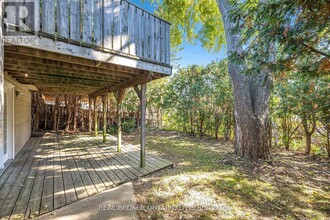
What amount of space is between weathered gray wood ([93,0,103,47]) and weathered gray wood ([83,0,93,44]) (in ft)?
0.22

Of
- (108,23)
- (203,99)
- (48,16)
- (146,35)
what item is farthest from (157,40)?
(203,99)

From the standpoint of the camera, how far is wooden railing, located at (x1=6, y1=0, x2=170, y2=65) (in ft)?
7.75

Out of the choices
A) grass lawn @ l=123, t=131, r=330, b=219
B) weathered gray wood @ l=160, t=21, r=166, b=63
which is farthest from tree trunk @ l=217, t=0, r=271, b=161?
weathered gray wood @ l=160, t=21, r=166, b=63

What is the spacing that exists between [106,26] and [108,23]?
7cm

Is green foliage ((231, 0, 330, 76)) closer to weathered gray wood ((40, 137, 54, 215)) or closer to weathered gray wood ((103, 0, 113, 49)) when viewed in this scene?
weathered gray wood ((103, 0, 113, 49))

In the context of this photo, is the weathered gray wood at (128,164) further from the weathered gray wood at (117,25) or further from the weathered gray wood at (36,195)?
the weathered gray wood at (117,25)

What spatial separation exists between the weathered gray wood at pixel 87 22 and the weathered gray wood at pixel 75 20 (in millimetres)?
75

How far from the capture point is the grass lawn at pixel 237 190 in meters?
2.42

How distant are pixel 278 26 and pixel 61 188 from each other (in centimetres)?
403

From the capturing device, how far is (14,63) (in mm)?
3316

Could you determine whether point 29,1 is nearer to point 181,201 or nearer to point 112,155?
point 181,201

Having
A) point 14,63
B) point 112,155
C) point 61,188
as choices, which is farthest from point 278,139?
point 14,63

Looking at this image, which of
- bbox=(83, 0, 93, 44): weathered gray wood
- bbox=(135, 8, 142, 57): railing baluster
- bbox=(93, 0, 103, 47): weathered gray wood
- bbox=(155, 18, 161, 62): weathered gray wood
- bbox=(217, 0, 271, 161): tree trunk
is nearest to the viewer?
bbox=(83, 0, 93, 44): weathered gray wood

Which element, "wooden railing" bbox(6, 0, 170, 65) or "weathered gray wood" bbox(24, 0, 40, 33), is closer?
"weathered gray wood" bbox(24, 0, 40, 33)
